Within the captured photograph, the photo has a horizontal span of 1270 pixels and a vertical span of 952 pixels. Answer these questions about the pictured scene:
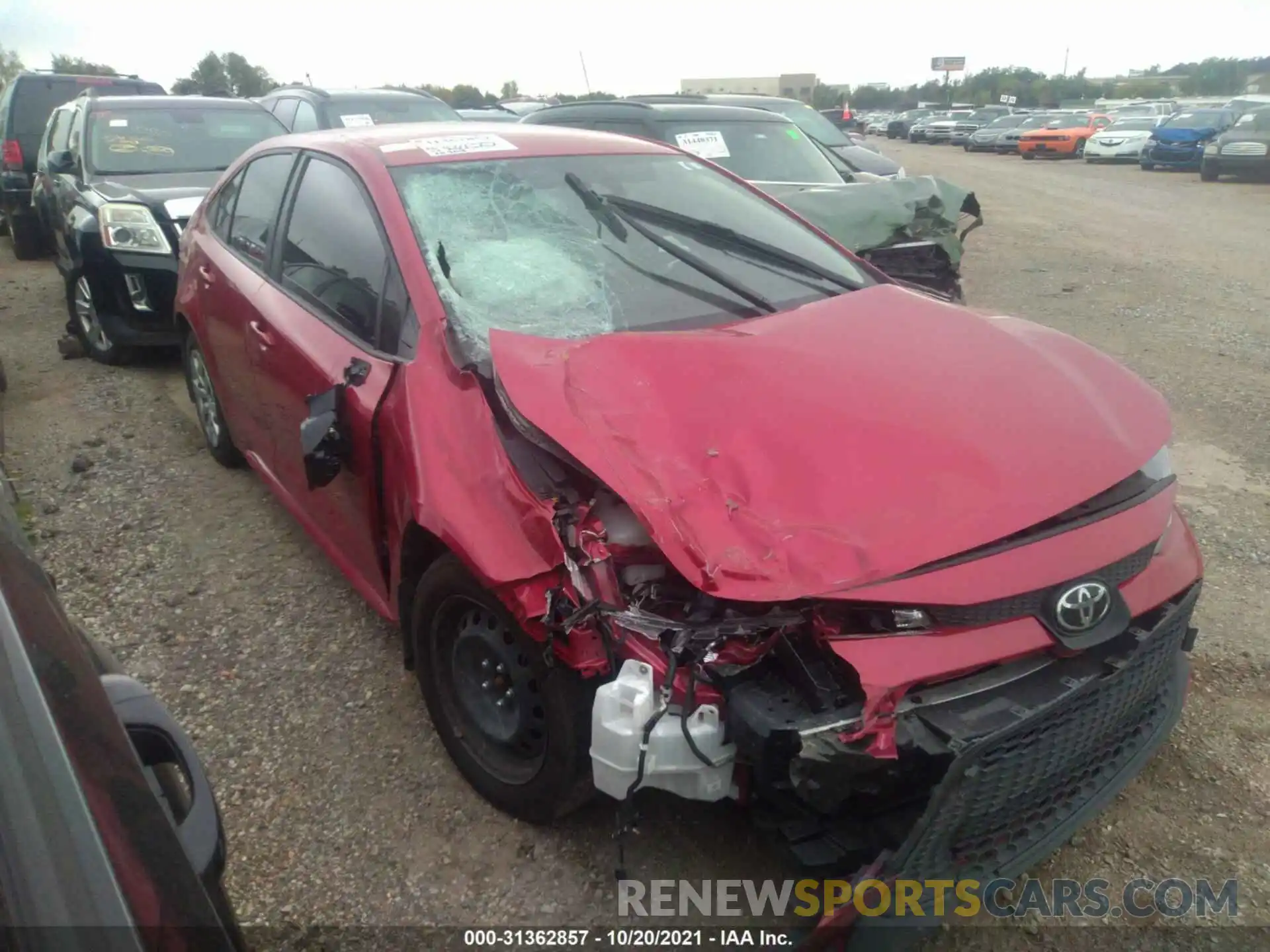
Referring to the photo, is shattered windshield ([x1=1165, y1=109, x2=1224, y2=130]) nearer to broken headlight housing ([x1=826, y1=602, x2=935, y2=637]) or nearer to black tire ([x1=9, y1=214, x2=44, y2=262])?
black tire ([x1=9, y1=214, x2=44, y2=262])

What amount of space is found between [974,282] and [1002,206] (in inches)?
246

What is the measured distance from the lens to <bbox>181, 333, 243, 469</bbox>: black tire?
14.4 ft

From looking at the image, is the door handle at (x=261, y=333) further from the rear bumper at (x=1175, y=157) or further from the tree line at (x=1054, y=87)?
the tree line at (x=1054, y=87)

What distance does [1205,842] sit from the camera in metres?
2.40

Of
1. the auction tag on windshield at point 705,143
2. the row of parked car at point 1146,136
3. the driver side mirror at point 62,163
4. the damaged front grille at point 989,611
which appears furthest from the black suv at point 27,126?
the row of parked car at point 1146,136

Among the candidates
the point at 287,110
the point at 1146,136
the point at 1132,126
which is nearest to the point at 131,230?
the point at 287,110

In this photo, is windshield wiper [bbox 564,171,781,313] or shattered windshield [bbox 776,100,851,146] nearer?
windshield wiper [bbox 564,171,781,313]

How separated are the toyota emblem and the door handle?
2.59m

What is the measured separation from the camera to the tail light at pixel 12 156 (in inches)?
389

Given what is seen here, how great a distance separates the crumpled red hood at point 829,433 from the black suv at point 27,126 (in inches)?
366

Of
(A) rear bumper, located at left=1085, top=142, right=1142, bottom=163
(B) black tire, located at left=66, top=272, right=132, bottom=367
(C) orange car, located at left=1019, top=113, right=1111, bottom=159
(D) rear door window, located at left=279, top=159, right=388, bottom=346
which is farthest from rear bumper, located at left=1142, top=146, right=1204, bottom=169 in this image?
(D) rear door window, located at left=279, top=159, right=388, bottom=346

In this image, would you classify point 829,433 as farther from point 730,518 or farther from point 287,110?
point 287,110

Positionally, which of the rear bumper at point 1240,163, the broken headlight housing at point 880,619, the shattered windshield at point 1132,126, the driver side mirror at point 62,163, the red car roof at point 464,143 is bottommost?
the rear bumper at point 1240,163

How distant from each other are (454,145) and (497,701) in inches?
73.5
